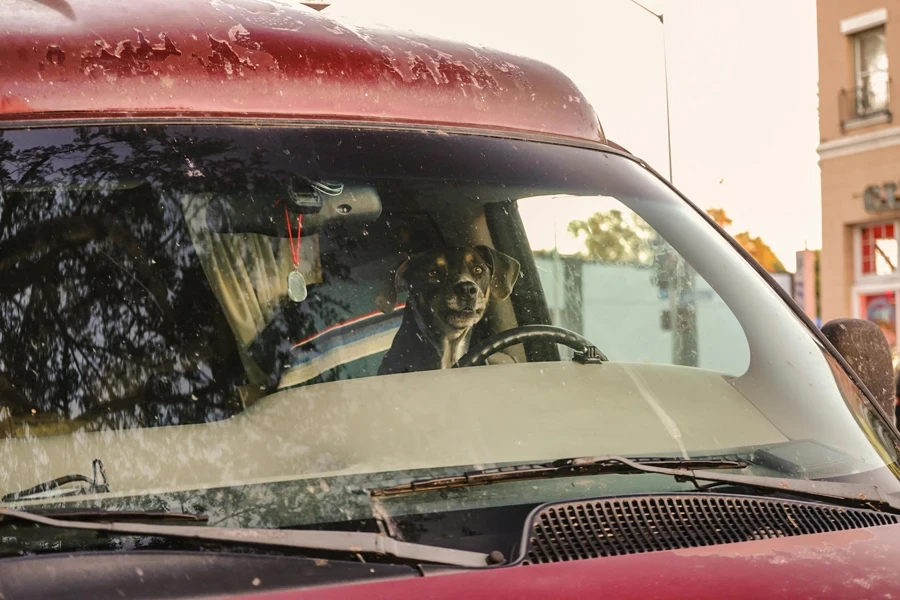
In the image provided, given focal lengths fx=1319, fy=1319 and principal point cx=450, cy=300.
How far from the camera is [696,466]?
2.02 metres

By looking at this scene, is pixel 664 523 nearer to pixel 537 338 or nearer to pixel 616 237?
pixel 537 338

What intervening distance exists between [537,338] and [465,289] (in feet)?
0.58

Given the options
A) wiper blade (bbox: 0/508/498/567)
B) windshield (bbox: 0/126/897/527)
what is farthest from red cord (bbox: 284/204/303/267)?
wiper blade (bbox: 0/508/498/567)

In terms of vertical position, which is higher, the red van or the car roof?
the car roof

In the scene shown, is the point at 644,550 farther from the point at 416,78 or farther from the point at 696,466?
the point at 416,78

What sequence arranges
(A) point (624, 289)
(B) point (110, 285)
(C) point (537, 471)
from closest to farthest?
(C) point (537, 471)
(B) point (110, 285)
(A) point (624, 289)

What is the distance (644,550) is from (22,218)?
1.07 m

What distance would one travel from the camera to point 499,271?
2568 mm

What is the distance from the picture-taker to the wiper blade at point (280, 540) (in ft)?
5.46

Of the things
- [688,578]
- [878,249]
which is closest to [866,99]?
[878,249]

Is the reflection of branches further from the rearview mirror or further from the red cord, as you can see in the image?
the rearview mirror

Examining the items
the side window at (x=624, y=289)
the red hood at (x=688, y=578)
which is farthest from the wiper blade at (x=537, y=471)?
the side window at (x=624, y=289)

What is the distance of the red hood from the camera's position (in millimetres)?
1586

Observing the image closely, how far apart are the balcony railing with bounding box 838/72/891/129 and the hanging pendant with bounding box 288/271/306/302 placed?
25526mm
